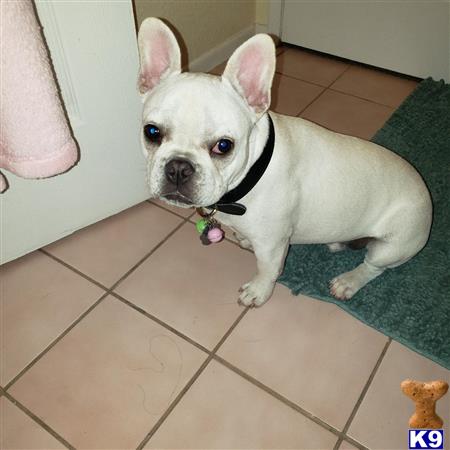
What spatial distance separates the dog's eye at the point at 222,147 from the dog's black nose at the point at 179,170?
96 millimetres

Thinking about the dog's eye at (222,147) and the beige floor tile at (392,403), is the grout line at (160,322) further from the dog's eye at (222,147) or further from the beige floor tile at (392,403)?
the dog's eye at (222,147)

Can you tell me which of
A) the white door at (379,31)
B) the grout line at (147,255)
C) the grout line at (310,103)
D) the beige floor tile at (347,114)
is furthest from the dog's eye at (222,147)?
the white door at (379,31)

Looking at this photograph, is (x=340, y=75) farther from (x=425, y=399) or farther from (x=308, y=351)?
(x=425, y=399)

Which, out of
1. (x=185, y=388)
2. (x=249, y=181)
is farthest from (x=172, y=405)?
(x=249, y=181)

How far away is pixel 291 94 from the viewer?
305 centimetres

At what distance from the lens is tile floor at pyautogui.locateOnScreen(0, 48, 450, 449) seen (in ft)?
4.94

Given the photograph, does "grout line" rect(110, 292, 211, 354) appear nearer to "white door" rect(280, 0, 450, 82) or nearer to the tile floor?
the tile floor

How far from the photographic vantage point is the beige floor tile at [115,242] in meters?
2.01

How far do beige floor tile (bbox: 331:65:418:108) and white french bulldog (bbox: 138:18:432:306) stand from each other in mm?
1603

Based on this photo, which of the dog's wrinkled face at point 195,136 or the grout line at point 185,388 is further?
the grout line at point 185,388

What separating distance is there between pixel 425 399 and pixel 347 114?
1.90 meters

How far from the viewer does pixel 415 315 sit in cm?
182

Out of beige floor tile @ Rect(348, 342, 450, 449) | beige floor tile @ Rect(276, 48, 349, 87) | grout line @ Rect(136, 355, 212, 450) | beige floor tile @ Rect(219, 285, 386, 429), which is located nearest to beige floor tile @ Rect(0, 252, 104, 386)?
grout line @ Rect(136, 355, 212, 450)

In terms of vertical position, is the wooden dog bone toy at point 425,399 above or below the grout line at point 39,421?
below
